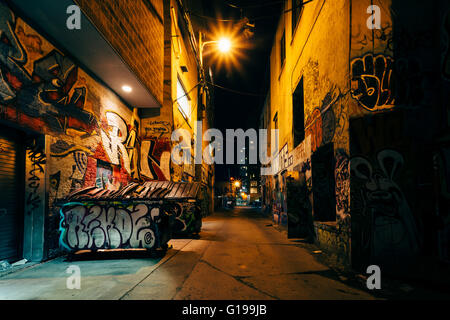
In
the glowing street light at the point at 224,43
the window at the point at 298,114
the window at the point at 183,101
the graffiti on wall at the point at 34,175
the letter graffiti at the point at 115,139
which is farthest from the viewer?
the window at the point at 183,101

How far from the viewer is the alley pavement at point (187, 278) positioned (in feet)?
12.7

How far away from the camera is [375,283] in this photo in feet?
14.8

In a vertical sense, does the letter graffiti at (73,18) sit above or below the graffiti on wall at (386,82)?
above

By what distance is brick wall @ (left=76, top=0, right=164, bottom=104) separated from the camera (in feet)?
22.4

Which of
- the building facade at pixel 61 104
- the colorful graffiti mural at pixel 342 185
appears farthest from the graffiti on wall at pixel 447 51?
the building facade at pixel 61 104

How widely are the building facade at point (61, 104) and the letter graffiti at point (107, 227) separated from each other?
46cm

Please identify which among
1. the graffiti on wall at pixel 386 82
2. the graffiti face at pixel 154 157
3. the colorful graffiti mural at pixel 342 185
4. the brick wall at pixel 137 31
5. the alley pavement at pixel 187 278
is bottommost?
the alley pavement at pixel 187 278

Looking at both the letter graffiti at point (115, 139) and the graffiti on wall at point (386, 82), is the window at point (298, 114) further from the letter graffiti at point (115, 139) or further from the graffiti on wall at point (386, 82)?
the letter graffiti at point (115, 139)

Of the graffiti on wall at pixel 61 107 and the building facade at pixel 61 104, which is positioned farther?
the building facade at pixel 61 104

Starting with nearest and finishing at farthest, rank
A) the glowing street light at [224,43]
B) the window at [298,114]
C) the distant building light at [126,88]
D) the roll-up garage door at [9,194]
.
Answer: the roll-up garage door at [9,194], the distant building light at [126,88], the window at [298,114], the glowing street light at [224,43]

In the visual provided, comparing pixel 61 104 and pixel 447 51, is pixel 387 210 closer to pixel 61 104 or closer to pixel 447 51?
pixel 447 51

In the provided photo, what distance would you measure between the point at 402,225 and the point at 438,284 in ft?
3.59
